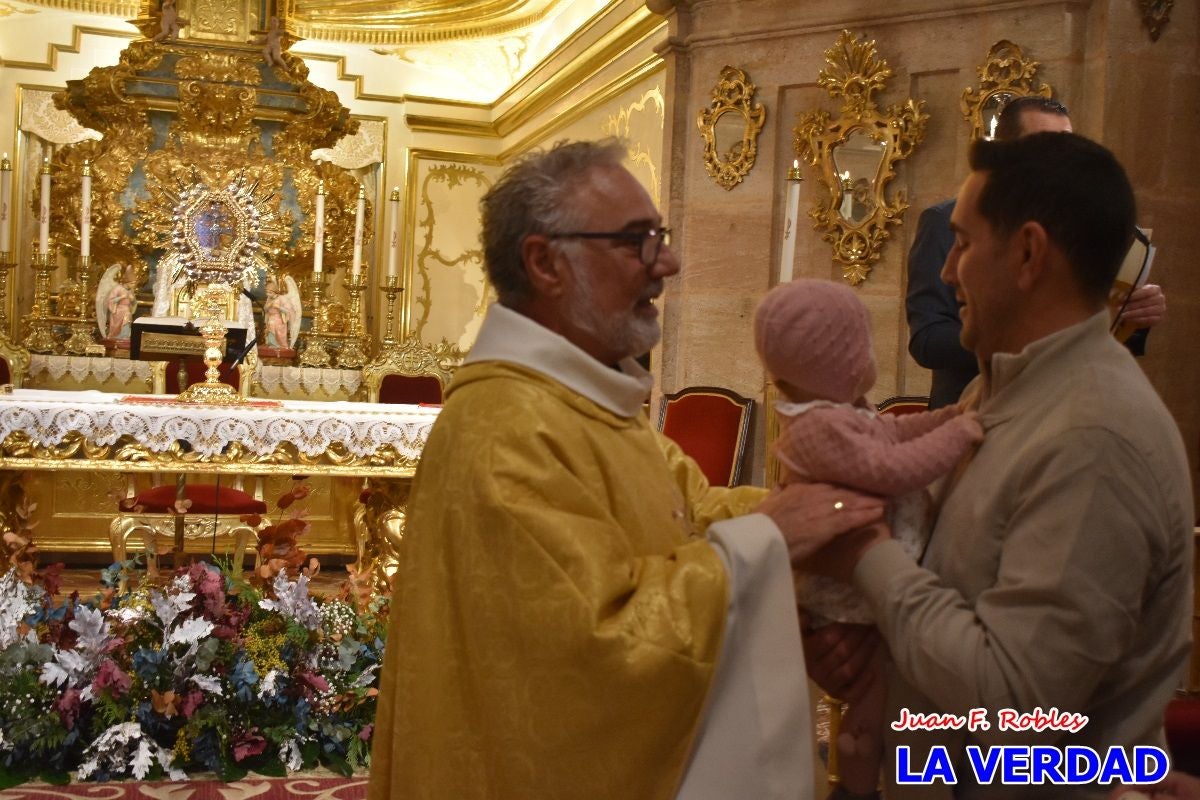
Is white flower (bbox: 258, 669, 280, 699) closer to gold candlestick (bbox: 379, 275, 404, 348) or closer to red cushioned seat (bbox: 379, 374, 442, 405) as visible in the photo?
gold candlestick (bbox: 379, 275, 404, 348)

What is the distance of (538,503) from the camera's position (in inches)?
62.2

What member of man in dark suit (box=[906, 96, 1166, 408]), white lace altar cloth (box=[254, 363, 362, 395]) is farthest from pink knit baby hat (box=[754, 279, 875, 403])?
white lace altar cloth (box=[254, 363, 362, 395])

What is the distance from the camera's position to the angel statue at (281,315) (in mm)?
8977

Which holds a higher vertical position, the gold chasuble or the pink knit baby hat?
the pink knit baby hat

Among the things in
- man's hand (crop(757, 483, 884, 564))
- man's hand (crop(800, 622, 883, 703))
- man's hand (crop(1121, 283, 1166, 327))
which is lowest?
man's hand (crop(800, 622, 883, 703))

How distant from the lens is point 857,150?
606 cm

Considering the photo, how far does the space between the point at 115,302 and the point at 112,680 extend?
18.7 feet

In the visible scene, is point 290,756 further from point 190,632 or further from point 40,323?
point 40,323

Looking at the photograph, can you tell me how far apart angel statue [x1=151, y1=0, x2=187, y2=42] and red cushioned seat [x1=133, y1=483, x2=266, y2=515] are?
4.40 metres

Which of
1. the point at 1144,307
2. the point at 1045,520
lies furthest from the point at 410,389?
the point at 1045,520

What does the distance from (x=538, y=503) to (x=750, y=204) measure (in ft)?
16.5

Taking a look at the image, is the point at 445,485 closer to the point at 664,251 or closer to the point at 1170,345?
the point at 664,251

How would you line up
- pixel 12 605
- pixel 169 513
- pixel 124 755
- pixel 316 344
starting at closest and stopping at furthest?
pixel 124 755
pixel 12 605
pixel 169 513
pixel 316 344

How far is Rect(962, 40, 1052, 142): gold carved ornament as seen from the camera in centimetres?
543
